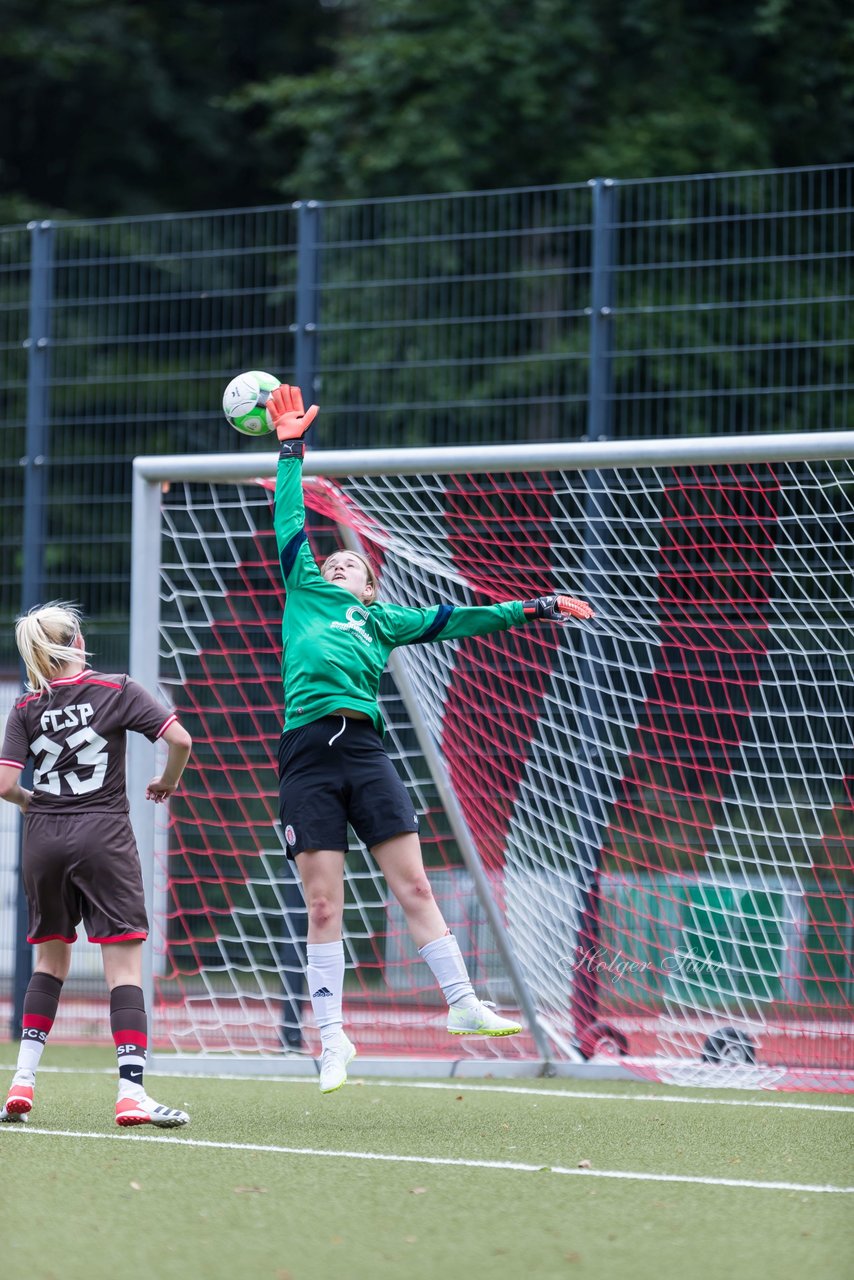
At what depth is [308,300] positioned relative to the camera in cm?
926

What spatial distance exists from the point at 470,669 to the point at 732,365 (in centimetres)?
263

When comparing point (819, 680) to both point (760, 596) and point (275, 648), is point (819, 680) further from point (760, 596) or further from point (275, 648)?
point (275, 648)

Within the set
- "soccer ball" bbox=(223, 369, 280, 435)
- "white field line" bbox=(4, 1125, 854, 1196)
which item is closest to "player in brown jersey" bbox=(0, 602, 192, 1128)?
"white field line" bbox=(4, 1125, 854, 1196)

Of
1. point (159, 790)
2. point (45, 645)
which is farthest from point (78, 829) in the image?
point (45, 645)

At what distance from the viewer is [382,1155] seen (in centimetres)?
491

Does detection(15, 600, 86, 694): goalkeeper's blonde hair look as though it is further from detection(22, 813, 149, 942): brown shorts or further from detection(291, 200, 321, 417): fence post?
detection(291, 200, 321, 417): fence post

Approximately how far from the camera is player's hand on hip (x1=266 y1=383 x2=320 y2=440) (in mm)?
5691

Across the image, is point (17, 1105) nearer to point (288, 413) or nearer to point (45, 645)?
point (45, 645)

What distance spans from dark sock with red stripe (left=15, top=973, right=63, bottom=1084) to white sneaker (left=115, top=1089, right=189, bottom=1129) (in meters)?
0.36

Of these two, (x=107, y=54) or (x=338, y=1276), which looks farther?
(x=107, y=54)

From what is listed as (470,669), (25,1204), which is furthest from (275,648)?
(25,1204)

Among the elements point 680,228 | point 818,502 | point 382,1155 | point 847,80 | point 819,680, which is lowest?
point 382,1155

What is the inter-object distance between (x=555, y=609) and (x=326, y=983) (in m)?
1.51

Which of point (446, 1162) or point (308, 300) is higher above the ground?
point (308, 300)
